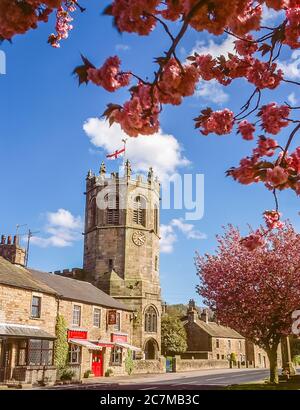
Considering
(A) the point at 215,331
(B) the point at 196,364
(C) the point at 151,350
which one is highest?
(A) the point at 215,331

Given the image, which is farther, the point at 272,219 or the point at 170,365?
the point at 170,365

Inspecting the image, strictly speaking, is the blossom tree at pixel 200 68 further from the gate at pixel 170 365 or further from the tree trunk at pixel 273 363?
the gate at pixel 170 365

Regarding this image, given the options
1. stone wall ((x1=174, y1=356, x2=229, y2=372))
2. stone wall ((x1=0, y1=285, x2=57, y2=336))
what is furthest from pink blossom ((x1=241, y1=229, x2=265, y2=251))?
stone wall ((x1=174, y1=356, x2=229, y2=372))

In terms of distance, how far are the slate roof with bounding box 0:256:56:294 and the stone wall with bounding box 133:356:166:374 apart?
1542cm

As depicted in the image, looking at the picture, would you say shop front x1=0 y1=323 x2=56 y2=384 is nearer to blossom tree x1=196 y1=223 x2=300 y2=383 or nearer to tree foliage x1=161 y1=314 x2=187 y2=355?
blossom tree x1=196 y1=223 x2=300 y2=383

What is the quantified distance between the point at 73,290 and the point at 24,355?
11094mm

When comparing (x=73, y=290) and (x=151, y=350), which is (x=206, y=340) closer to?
(x=151, y=350)

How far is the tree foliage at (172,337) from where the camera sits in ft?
192

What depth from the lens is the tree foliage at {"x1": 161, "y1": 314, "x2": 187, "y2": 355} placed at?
5866 centimetres

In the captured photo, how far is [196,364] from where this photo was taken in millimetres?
55344

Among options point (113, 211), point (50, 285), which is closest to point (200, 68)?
point (50, 285)

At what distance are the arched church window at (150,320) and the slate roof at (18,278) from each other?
60.4 ft

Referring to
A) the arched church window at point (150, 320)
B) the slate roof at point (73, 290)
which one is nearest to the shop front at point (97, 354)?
the slate roof at point (73, 290)

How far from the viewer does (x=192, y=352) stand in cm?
6131
